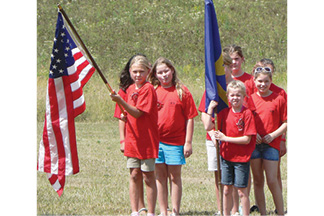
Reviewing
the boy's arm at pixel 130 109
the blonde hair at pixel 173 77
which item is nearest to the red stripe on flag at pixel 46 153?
the boy's arm at pixel 130 109

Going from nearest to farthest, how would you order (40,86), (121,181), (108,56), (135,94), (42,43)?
1. (135,94)
2. (121,181)
3. (40,86)
4. (108,56)
5. (42,43)

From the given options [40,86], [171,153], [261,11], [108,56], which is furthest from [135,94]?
[261,11]

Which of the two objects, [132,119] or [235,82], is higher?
[235,82]

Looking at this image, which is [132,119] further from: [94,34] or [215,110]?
[94,34]

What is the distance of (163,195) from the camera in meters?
6.45

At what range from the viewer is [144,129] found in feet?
20.4

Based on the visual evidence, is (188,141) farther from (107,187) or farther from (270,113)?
(107,187)

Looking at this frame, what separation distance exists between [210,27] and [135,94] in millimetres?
1093

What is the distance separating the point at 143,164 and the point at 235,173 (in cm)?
99

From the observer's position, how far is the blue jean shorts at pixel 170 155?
644 cm

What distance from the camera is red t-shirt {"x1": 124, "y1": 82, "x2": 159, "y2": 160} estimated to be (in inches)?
243

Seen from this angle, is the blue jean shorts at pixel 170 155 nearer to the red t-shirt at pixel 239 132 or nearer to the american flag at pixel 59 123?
the red t-shirt at pixel 239 132

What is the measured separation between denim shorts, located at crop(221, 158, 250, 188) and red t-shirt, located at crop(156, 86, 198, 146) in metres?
0.73

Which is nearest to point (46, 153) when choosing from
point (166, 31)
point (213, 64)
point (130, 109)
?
point (130, 109)
